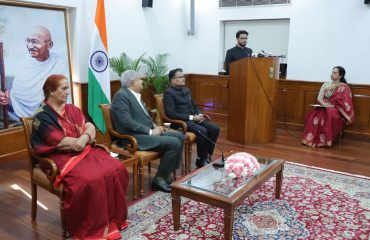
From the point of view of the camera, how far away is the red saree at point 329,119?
189 inches

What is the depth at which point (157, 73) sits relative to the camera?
5.64 m

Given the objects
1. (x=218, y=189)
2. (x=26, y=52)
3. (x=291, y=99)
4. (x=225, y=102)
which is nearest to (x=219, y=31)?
(x=225, y=102)

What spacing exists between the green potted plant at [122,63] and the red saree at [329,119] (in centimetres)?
262

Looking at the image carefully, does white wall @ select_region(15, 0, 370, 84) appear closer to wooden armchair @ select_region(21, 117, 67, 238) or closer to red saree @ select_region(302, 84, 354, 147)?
red saree @ select_region(302, 84, 354, 147)

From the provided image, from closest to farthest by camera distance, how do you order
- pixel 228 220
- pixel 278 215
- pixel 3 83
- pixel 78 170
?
pixel 228 220
pixel 78 170
pixel 278 215
pixel 3 83

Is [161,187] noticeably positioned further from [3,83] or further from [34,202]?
[3,83]

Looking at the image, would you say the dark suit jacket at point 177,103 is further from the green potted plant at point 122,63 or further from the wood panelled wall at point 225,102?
the wood panelled wall at point 225,102

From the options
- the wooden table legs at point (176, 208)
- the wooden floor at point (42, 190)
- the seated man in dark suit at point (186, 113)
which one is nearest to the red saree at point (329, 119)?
the wooden floor at point (42, 190)

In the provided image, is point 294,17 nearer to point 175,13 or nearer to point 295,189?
point 175,13

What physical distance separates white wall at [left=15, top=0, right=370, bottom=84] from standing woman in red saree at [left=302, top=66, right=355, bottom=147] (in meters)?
0.41

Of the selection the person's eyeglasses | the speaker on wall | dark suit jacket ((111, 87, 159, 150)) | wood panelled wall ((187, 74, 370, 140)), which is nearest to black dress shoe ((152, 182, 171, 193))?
dark suit jacket ((111, 87, 159, 150))

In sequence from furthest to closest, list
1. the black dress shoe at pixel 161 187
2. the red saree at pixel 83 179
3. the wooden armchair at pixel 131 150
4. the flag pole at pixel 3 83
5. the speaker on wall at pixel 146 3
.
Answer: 1. the speaker on wall at pixel 146 3
2. the flag pole at pixel 3 83
3. the black dress shoe at pixel 161 187
4. the wooden armchair at pixel 131 150
5. the red saree at pixel 83 179

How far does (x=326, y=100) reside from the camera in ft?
16.7

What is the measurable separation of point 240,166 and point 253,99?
2356 mm
